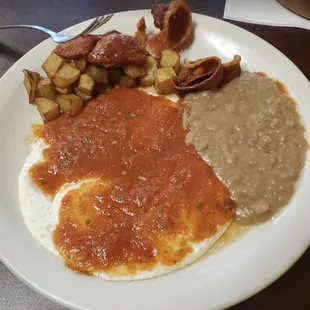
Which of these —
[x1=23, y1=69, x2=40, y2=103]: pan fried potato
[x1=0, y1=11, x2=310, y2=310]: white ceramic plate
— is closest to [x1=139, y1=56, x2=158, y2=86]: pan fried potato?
[x1=23, y1=69, x2=40, y2=103]: pan fried potato

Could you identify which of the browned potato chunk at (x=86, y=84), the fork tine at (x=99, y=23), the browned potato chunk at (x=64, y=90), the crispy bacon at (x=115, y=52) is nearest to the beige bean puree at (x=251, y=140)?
the crispy bacon at (x=115, y=52)

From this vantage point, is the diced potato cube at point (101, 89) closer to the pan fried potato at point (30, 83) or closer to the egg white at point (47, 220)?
the pan fried potato at point (30, 83)

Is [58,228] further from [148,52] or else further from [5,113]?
[148,52]

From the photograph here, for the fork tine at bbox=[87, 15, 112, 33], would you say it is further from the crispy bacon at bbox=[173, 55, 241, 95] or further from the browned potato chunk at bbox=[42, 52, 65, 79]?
the crispy bacon at bbox=[173, 55, 241, 95]

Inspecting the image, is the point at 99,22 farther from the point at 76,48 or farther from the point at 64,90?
the point at 64,90

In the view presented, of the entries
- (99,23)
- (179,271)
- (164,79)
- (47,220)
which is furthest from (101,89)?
(179,271)
